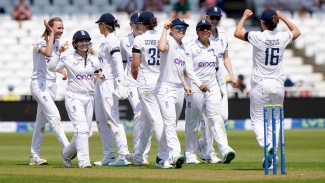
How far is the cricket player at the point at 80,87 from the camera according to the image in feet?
32.8

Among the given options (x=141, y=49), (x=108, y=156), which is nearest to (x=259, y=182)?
(x=141, y=49)

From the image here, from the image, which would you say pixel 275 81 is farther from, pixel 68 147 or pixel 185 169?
pixel 68 147

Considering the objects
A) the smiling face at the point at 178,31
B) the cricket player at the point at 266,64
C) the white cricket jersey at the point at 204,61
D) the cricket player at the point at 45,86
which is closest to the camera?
the cricket player at the point at 266,64

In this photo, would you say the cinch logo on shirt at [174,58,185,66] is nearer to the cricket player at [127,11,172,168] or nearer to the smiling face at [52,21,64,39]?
the cricket player at [127,11,172,168]

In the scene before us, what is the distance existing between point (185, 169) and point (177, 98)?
831 mm

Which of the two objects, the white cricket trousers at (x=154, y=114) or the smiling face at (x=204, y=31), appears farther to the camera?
the smiling face at (x=204, y=31)

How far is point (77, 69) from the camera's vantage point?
10.1 meters

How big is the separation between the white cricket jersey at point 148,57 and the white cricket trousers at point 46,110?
1254 millimetres

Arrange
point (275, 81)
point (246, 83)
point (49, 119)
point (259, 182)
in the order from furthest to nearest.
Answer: point (246, 83) → point (49, 119) → point (275, 81) → point (259, 182)

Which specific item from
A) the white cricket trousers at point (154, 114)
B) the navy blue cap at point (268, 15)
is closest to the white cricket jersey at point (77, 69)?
the white cricket trousers at point (154, 114)

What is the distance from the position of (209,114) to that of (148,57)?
128 cm

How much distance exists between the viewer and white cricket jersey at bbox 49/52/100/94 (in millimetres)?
10109

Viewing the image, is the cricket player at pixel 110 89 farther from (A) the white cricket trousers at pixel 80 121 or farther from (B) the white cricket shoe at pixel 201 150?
(B) the white cricket shoe at pixel 201 150

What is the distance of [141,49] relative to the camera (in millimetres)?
10094
